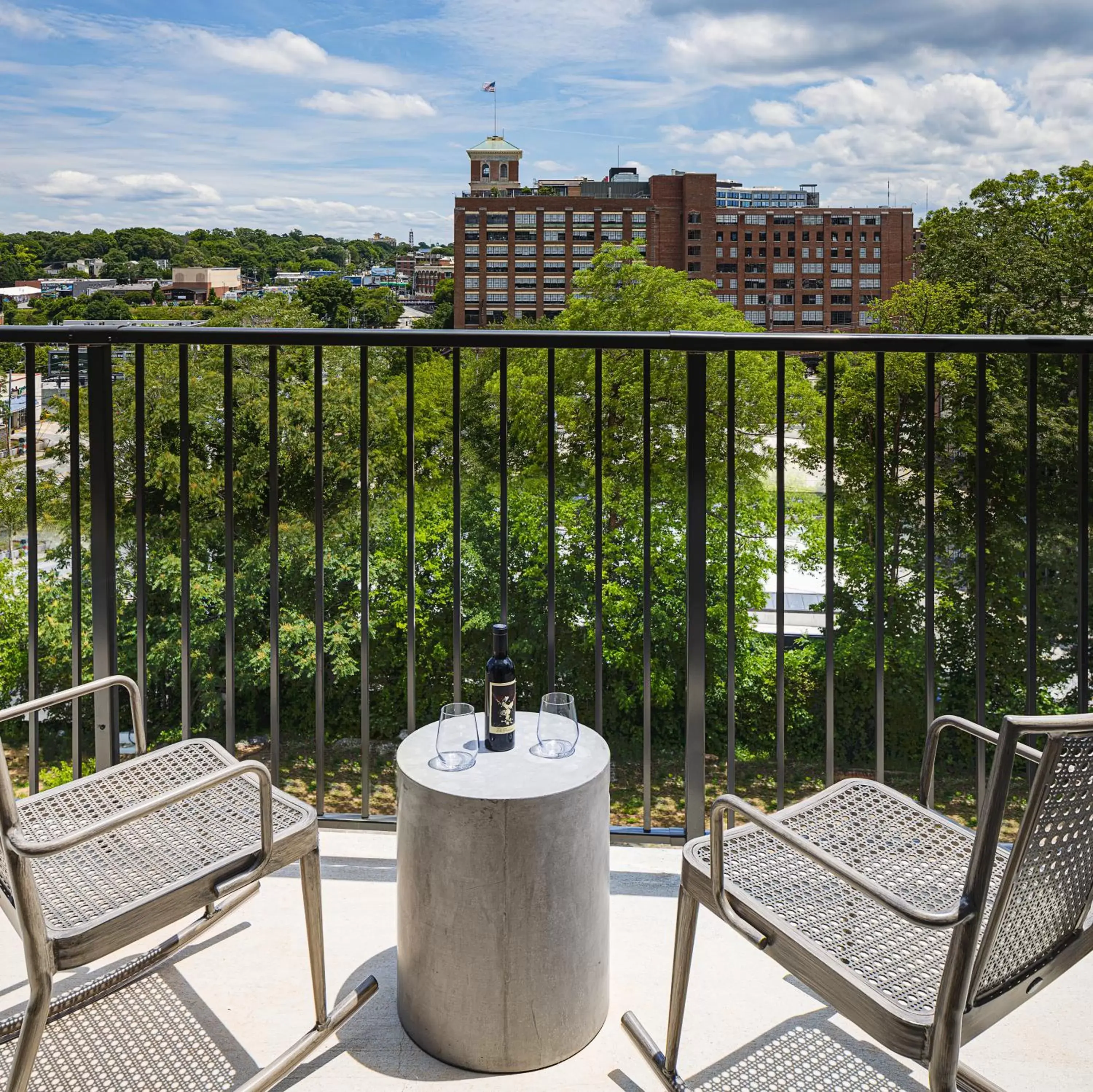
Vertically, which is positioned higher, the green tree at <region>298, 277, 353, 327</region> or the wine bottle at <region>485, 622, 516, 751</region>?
the green tree at <region>298, 277, 353, 327</region>

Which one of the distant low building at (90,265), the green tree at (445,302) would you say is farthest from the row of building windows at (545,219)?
the distant low building at (90,265)

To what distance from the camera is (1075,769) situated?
0.88m

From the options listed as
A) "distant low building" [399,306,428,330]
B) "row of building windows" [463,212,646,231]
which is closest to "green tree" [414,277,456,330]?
"distant low building" [399,306,428,330]

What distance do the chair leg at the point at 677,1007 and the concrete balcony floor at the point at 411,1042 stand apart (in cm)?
2

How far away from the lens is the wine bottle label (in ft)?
4.58

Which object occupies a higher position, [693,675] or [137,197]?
[137,197]

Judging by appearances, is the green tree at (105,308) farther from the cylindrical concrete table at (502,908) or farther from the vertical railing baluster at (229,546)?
the cylindrical concrete table at (502,908)

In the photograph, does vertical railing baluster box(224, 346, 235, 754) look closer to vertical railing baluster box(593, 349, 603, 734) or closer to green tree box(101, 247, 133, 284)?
vertical railing baluster box(593, 349, 603, 734)

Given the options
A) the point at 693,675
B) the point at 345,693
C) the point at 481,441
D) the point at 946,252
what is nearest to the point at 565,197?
the point at 946,252

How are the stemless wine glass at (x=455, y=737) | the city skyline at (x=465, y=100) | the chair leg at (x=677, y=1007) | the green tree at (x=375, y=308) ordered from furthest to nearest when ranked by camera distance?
the city skyline at (x=465, y=100)
the green tree at (x=375, y=308)
the stemless wine glass at (x=455, y=737)
the chair leg at (x=677, y=1007)

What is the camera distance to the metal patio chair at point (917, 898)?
0.90 m

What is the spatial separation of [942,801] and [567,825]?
18.5 m

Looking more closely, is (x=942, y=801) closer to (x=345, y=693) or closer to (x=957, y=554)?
(x=957, y=554)

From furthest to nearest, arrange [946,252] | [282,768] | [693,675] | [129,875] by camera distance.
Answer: [946,252] → [282,768] → [693,675] → [129,875]
